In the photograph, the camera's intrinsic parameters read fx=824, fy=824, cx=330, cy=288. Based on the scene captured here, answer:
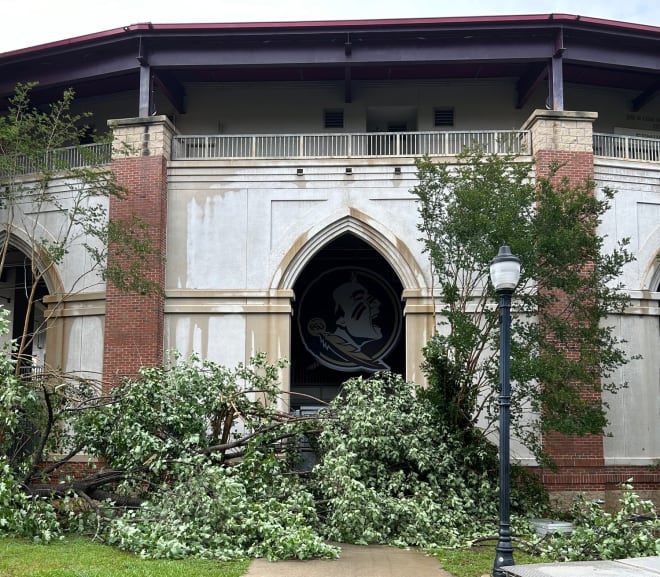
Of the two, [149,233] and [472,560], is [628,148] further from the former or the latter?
[472,560]

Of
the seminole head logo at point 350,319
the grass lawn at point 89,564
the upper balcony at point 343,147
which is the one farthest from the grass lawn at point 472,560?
the seminole head logo at point 350,319

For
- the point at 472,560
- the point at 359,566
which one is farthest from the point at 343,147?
the point at 359,566

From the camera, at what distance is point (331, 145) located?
21.4 meters

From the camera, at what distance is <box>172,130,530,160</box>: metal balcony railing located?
19625mm

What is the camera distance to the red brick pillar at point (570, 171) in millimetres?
17516

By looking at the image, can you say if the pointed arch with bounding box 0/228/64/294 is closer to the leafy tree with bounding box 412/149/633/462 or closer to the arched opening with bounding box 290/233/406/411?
the arched opening with bounding box 290/233/406/411

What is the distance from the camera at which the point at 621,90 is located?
896 inches

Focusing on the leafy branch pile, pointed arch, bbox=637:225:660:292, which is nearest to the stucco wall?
pointed arch, bbox=637:225:660:292

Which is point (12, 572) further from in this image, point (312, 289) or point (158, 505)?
point (312, 289)

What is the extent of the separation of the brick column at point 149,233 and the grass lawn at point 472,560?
29.8 ft

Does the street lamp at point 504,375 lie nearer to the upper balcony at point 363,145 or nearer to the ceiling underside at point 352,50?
the upper balcony at point 363,145

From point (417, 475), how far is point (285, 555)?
12.1 feet

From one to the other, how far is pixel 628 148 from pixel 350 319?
27.6ft

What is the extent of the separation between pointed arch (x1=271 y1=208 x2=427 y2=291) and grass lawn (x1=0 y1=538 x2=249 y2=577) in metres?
9.05
